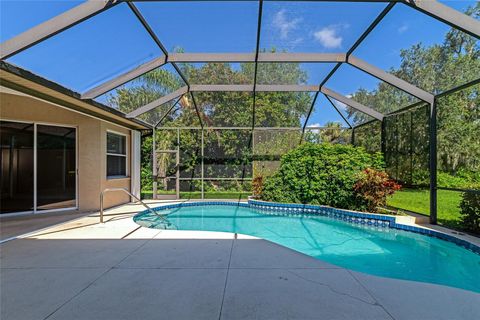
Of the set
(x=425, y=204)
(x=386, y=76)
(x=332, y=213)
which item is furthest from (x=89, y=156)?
(x=425, y=204)

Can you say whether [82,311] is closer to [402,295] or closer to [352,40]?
[402,295]

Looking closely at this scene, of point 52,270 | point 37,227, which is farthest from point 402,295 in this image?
point 37,227

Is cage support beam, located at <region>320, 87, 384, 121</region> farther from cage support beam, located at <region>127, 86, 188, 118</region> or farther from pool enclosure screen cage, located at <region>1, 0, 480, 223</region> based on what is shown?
cage support beam, located at <region>127, 86, 188, 118</region>

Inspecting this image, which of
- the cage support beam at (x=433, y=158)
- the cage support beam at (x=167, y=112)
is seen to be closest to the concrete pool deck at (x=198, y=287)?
the cage support beam at (x=433, y=158)

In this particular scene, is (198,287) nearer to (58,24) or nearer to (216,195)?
(58,24)

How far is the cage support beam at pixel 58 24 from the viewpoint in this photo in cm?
385

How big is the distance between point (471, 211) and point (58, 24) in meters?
8.23

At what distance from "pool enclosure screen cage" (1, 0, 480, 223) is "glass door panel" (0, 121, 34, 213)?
2.47 m

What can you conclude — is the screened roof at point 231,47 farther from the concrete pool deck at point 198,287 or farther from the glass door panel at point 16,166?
the concrete pool deck at point 198,287

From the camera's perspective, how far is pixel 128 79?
6.65m

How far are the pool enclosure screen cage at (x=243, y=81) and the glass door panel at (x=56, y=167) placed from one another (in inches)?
74.1

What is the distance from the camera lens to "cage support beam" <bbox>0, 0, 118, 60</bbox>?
152 inches

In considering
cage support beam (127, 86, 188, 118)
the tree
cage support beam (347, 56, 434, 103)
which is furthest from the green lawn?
cage support beam (127, 86, 188, 118)

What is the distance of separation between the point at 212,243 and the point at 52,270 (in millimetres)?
2197
